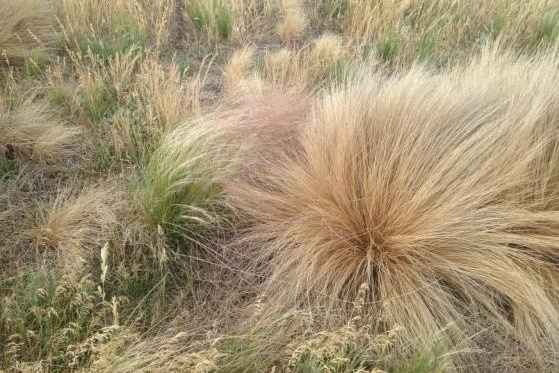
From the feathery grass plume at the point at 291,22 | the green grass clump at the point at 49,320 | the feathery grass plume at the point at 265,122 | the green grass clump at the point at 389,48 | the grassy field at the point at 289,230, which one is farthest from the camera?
the feathery grass plume at the point at 291,22

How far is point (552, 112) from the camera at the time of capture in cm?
251

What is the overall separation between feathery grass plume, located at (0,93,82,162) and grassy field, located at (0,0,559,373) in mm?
13

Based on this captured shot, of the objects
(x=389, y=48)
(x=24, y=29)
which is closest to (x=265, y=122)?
(x=389, y=48)

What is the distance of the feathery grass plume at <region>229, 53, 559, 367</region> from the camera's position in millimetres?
2059

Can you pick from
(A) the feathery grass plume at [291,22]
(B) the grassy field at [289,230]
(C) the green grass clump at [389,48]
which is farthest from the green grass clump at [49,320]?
(A) the feathery grass plume at [291,22]

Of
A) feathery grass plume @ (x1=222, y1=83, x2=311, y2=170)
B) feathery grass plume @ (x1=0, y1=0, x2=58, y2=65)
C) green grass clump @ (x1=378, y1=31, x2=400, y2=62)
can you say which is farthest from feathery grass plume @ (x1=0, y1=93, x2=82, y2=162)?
green grass clump @ (x1=378, y1=31, x2=400, y2=62)

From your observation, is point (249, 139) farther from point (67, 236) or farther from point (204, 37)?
point (204, 37)

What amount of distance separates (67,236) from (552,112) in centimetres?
243

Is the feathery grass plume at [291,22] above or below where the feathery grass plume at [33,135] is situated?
above

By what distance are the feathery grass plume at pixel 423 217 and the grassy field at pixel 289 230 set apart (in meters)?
0.01

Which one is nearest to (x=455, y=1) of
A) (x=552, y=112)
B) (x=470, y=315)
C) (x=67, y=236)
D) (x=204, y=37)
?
(x=204, y=37)

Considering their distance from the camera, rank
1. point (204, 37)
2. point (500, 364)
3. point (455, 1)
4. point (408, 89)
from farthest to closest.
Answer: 1. point (455, 1)
2. point (204, 37)
3. point (408, 89)
4. point (500, 364)

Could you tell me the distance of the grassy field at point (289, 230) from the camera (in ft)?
6.11

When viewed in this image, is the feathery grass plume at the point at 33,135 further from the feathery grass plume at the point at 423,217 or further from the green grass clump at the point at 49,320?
the feathery grass plume at the point at 423,217
